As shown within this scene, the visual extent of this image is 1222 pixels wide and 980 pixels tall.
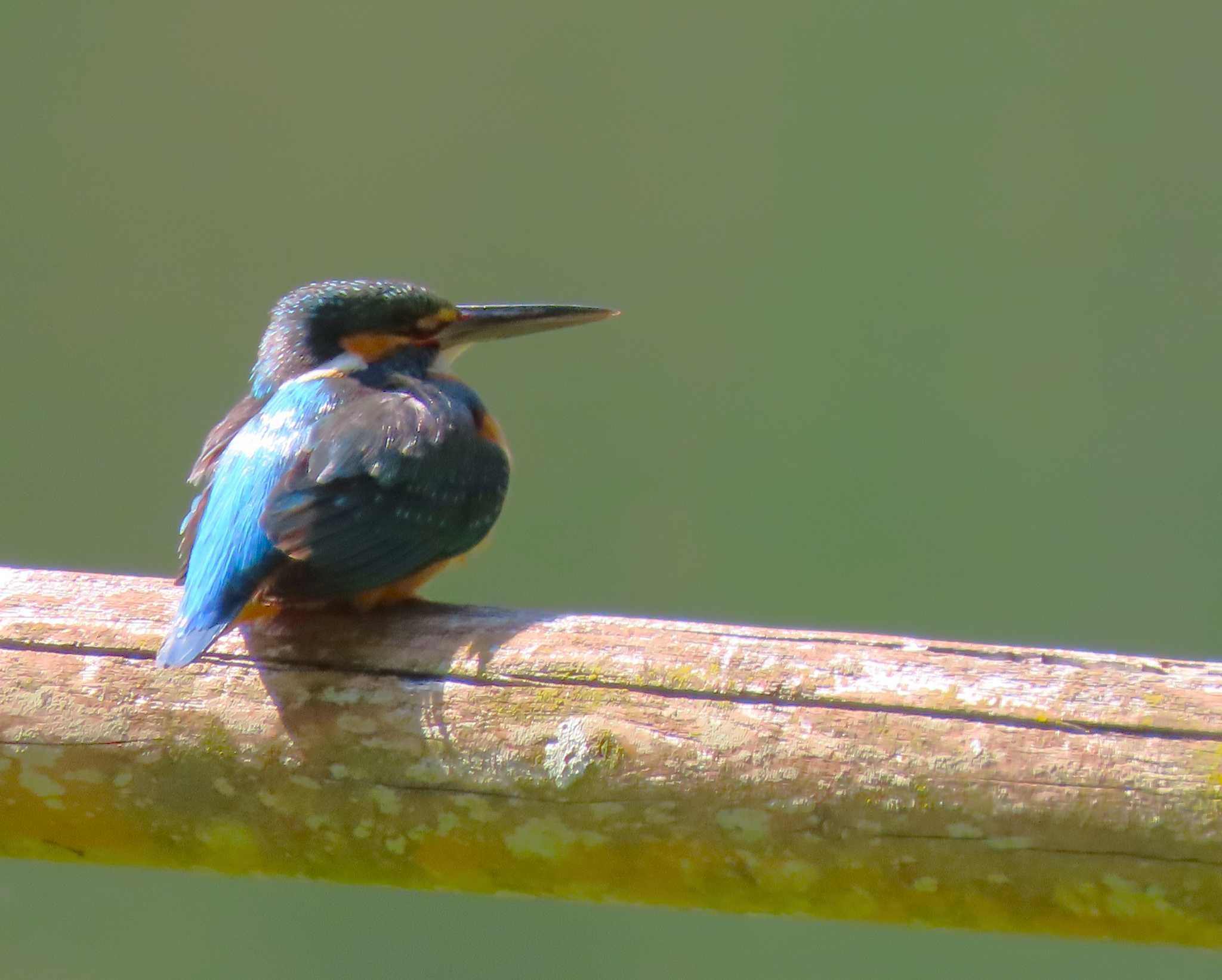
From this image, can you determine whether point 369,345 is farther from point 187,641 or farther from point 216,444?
point 187,641

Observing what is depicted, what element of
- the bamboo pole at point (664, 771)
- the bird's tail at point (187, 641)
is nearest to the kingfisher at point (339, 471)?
the bird's tail at point (187, 641)

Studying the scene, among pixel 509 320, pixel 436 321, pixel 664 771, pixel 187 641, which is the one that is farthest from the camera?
pixel 509 320

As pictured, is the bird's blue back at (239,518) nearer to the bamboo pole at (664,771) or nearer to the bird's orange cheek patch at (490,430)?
the bamboo pole at (664,771)

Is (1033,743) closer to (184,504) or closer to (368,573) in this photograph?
(368,573)

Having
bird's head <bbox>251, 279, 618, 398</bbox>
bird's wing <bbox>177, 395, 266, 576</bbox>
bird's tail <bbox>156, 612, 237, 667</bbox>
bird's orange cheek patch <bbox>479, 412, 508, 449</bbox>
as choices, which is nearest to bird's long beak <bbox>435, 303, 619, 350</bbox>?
bird's head <bbox>251, 279, 618, 398</bbox>

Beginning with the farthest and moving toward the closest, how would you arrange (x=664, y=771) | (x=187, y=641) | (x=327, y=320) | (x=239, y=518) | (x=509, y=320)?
(x=509, y=320) → (x=327, y=320) → (x=239, y=518) → (x=187, y=641) → (x=664, y=771)

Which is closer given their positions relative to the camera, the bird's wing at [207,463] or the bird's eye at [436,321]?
the bird's wing at [207,463]

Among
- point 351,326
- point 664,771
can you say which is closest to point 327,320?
point 351,326
